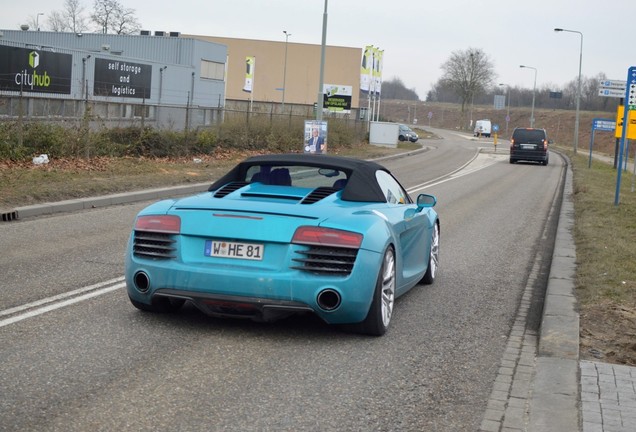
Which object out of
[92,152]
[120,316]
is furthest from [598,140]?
[120,316]

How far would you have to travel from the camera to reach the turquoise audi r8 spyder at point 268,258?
20.9ft

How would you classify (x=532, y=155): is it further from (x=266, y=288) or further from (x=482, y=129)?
(x=482, y=129)

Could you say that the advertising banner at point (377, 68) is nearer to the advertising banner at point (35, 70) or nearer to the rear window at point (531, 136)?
the rear window at point (531, 136)

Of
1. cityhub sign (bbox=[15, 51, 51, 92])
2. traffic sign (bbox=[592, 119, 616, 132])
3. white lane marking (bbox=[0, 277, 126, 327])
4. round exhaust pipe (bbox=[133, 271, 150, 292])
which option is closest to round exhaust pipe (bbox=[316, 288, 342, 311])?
round exhaust pipe (bbox=[133, 271, 150, 292])

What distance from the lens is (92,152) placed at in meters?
23.3

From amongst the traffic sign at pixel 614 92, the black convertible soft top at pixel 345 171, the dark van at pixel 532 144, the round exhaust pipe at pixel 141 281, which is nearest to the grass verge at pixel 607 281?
the black convertible soft top at pixel 345 171

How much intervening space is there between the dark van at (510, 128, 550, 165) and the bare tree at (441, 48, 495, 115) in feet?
237

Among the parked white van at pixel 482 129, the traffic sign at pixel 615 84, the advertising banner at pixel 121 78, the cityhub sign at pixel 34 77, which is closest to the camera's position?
the traffic sign at pixel 615 84

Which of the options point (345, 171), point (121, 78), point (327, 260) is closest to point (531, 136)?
point (121, 78)

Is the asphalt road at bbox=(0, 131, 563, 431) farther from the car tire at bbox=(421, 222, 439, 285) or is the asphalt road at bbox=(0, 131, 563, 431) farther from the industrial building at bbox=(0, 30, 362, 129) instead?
the industrial building at bbox=(0, 30, 362, 129)

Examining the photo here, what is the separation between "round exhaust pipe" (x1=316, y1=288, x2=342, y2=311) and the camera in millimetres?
6371

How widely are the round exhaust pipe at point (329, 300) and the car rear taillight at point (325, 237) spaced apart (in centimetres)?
33

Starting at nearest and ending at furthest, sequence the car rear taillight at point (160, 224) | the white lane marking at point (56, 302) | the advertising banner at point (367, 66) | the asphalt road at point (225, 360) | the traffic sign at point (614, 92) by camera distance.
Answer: the asphalt road at point (225, 360)
the car rear taillight at point (160, 224)
the white lane marking at point (56, 302)
the traffic sign at point (614, 92)
the advertising banner at point (367, 66)

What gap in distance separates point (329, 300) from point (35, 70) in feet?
120
